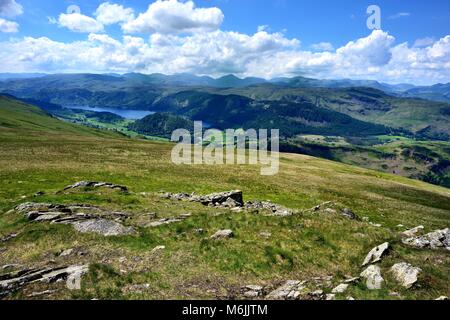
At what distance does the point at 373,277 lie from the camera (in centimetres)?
1861

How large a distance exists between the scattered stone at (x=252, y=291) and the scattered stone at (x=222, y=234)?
5664 mm

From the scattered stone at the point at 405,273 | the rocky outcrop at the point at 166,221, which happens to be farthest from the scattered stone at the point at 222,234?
the scattered stone at the point at 405,273

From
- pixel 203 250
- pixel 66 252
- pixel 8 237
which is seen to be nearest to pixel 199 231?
pixel 203 250

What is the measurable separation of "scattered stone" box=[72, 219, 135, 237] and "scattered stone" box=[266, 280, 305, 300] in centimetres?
1124

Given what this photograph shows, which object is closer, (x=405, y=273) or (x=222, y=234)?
(x=405, y=273)

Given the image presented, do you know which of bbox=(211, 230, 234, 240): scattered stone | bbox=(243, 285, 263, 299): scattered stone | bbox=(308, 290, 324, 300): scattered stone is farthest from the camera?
bbox=(211, 230, 234, 240): scattered stone

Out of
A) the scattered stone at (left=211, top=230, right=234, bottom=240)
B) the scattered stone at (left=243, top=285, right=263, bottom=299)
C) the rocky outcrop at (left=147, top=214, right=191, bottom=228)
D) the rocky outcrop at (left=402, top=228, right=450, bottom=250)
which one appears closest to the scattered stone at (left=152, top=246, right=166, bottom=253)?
the scattered stone at (left=211, top=230, right=234, bottom=240)

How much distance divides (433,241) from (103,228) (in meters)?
23.2

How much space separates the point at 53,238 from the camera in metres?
23.3

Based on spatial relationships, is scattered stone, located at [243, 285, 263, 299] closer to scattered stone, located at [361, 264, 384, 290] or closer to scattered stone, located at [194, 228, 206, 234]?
scattered stone, located at [361, 264, 384, 290]

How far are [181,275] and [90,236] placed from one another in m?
7.98

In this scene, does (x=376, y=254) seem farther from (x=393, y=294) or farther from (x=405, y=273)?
(x=393, y=294)

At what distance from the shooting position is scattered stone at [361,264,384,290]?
17891 mm

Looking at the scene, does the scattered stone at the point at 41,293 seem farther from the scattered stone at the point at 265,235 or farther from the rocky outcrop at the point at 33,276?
the scattered stone at the point at 265,235
